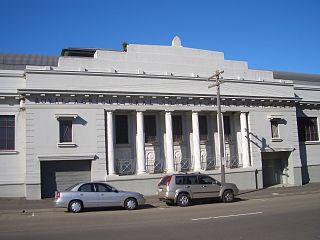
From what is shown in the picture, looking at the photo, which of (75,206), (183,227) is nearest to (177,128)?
(75,206)

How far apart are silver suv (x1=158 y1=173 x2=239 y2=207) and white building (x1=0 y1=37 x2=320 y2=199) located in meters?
6.02

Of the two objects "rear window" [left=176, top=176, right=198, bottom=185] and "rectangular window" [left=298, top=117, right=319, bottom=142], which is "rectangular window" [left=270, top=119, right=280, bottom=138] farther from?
"rear window" [left=176, top=176, right=198, bottom=185]

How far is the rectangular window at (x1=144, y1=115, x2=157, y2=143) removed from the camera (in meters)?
27.1

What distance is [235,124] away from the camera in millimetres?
29953

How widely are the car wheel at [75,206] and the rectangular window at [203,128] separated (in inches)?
540

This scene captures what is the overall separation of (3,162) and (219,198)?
13014mm

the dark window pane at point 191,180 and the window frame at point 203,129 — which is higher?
the window frame at point 203,129

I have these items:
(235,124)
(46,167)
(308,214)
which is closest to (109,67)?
(46,167)

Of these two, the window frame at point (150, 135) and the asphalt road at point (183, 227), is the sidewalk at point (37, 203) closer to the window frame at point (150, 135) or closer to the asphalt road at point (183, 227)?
the asphalt road at point (183, 227)

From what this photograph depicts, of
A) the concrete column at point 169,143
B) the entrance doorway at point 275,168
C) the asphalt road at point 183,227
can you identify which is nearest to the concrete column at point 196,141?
the concrete column at point 169,143

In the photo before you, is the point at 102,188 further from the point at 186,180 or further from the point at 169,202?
the point at 186,180

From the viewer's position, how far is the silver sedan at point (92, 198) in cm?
1681

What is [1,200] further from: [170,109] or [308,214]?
[308,214]

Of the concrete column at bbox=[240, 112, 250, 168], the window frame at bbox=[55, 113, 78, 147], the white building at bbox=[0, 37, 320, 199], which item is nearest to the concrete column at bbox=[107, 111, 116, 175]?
the white building at bbox=[0, 37, 320, 199]
